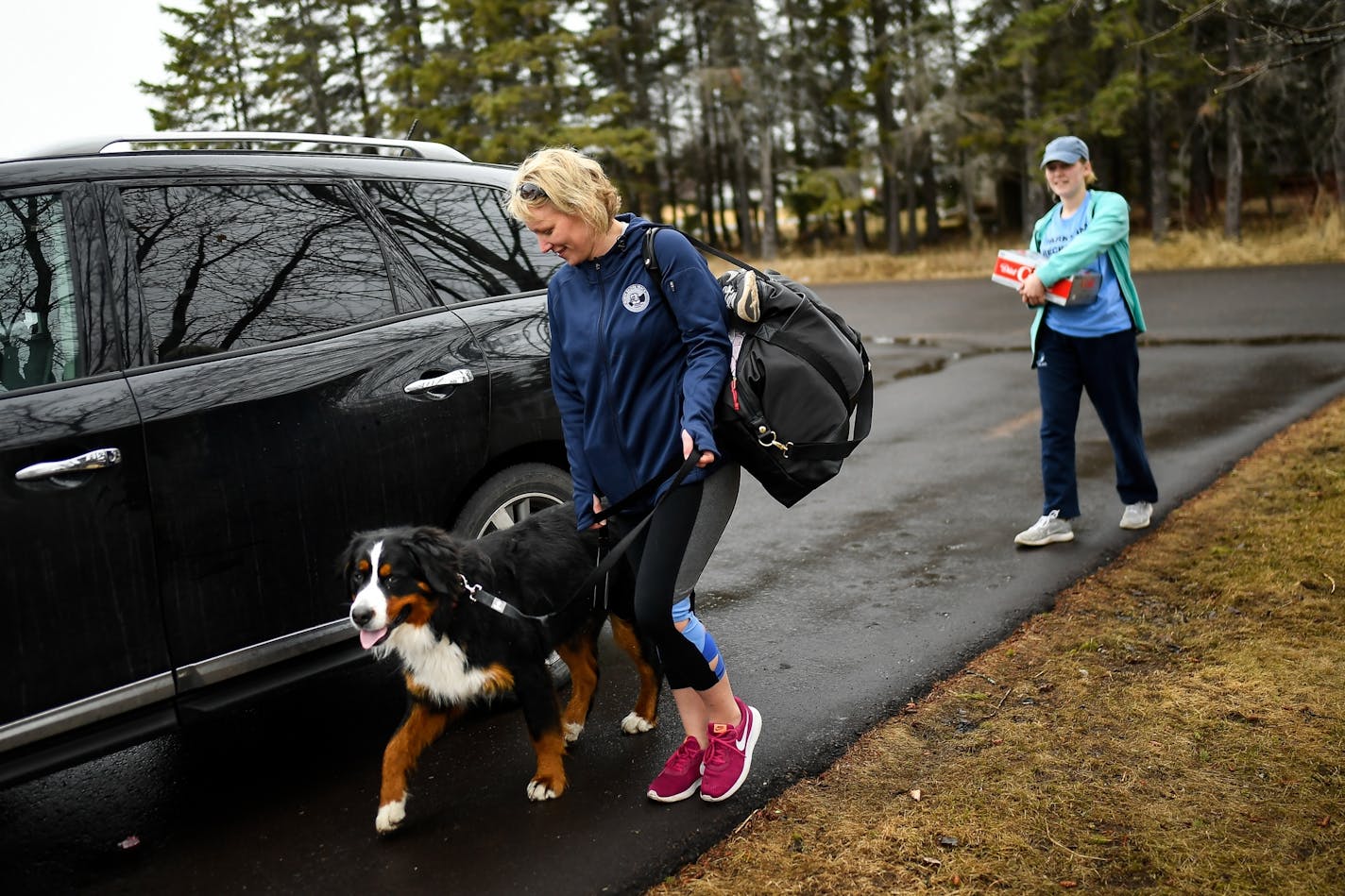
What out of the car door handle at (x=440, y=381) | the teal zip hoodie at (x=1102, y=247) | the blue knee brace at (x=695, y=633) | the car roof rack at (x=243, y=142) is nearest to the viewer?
the blue knee brace at (x=695, y=633)

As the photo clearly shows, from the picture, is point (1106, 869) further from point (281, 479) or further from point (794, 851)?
point (281, 479)

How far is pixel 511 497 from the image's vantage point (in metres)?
4.48

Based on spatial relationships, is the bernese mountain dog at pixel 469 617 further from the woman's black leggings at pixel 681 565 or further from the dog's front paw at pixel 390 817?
the woman's black leggings at pixel 681 565

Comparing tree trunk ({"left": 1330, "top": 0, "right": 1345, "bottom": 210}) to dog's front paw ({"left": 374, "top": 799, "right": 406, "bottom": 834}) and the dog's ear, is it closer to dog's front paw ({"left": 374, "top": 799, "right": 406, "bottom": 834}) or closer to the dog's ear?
the dog's ear

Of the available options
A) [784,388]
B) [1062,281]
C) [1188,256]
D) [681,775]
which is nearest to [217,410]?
[784,388]

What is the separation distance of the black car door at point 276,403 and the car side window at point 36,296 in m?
0.19

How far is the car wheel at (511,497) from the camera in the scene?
433 cm

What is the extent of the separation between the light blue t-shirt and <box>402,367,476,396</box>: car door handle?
345 centimetres

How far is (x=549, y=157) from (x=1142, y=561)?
405 cm

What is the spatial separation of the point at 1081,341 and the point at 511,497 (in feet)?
11.2

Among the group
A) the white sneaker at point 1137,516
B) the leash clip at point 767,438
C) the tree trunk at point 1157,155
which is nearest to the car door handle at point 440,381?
the leash clip at point 767,438

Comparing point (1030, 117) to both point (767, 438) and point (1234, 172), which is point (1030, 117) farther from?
point (767, 438)

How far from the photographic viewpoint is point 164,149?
3.97 meters

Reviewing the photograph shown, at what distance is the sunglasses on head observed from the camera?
10.5ft
